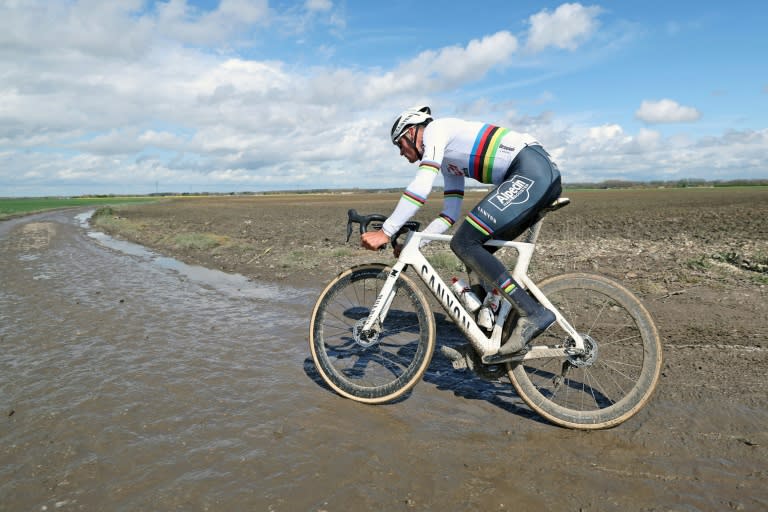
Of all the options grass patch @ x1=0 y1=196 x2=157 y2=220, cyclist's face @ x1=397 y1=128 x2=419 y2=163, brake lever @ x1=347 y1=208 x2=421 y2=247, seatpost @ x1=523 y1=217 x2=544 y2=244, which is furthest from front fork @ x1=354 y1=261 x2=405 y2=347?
grass patch @ x1=0 y1=196 x2=157 y2=220

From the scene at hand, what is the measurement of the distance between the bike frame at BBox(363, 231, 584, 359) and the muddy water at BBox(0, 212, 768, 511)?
1.97ft

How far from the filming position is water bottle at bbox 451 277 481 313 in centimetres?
411

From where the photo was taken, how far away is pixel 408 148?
161 inches

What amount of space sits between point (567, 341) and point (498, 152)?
5.53 feet

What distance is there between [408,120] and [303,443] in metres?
2.76

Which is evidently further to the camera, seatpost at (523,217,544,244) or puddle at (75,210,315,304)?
puddle at (75,210,315,304)

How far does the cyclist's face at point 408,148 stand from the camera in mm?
4012

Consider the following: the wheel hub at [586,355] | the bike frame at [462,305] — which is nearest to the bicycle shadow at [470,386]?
the bike frame at [462,305]

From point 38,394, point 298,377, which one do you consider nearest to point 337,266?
point 298,377

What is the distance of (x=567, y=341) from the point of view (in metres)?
3.85

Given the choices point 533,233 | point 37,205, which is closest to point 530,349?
point 533,233

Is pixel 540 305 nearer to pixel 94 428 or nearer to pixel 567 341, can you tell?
pixel 567 341

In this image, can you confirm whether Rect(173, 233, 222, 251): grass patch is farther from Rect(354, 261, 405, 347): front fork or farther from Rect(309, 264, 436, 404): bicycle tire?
Rect(354, 261, 405, 347): front fork

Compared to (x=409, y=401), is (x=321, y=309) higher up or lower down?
higher up
